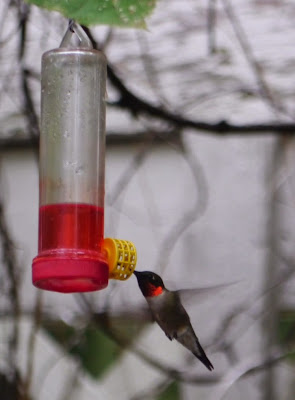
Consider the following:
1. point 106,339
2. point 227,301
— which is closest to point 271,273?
point 227,301

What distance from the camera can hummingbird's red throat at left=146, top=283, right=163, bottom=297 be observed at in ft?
5.32

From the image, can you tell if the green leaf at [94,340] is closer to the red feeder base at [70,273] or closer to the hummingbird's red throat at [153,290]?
the hummingbird's red throat at [153,290]

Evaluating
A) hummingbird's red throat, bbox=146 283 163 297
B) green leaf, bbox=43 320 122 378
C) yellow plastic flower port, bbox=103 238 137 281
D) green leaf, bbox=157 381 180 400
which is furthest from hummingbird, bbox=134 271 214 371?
green leaf, bbox=43 320 122 378

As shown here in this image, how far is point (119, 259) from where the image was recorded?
1.32 meters

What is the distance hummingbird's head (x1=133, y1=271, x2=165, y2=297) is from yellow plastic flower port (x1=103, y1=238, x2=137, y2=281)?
0.23 m

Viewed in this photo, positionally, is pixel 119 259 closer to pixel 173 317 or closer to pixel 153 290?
pixel 153 290

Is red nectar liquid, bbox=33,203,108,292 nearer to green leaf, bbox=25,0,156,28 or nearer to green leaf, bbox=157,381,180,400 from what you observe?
green leaf, bbox=25,0,156,28

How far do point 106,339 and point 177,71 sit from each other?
35.6 inches

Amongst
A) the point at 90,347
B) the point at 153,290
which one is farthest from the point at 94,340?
the point at 153,290

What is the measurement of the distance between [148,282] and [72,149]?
0.33m

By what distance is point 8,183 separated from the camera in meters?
2.86

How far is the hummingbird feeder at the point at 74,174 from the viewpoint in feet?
4.24

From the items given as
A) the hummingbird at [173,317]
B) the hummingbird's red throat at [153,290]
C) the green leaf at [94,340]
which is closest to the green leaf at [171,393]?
the green leaf at [94,340]

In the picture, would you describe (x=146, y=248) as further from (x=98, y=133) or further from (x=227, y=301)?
(x=98, y=133)
